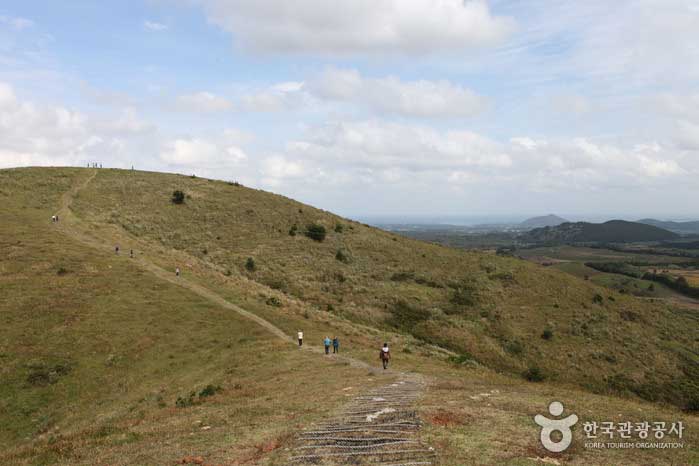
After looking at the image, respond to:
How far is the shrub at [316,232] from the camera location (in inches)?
2903

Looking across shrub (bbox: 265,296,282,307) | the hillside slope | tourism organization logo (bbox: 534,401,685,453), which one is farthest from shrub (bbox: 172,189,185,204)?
tourism organization logo (bbox: 534,401,685,453)

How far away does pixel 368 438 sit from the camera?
12359 mm

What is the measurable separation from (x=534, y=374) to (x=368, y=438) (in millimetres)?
33335

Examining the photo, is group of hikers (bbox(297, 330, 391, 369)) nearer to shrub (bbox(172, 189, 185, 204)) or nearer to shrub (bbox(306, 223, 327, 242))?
shrub (bbox(306, 223, 327, 242))

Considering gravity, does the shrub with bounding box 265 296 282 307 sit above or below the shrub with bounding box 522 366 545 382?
above

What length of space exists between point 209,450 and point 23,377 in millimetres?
19206

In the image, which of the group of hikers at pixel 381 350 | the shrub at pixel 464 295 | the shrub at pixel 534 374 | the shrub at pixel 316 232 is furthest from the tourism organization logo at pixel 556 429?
the shrub at pixel 316 232

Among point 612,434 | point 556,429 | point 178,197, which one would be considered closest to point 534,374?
point 612,434

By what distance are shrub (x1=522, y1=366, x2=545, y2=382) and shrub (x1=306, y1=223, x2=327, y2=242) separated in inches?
1630

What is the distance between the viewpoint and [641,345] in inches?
2023

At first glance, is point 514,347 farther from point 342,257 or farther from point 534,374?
point 342,257

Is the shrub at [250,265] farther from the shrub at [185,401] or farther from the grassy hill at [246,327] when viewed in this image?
the shrub at [185,401]

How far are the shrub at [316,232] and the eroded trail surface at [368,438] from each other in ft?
188

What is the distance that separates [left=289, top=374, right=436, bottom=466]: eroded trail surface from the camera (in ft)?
36.0
